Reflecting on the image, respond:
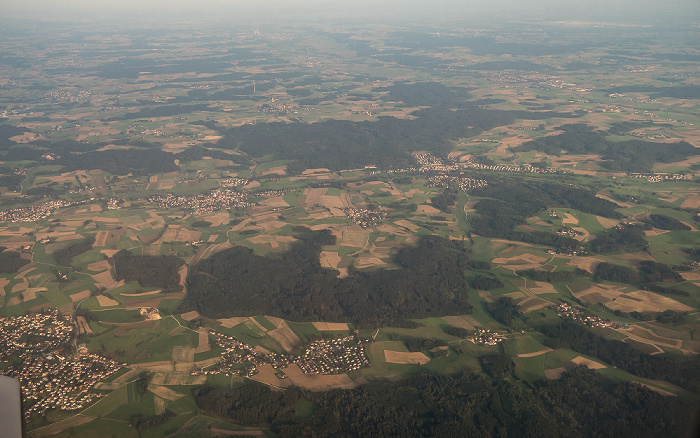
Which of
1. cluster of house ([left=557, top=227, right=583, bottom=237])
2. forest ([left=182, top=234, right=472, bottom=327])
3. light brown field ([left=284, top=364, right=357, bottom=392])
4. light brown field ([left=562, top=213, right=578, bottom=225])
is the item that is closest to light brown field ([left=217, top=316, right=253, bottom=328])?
forest ([left=182, top=234, right=472, bottom=327])

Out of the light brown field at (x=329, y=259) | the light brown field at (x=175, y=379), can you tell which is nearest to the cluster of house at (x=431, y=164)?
the light brown field at (x=329, y=259)

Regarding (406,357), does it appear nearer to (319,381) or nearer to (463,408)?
(319,381)

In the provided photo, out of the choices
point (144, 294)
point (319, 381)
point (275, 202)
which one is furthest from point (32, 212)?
point (319, 381)

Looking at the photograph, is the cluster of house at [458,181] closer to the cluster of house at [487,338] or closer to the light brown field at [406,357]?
the cluster of house at [487,338]

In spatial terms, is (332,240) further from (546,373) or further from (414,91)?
(414,91)

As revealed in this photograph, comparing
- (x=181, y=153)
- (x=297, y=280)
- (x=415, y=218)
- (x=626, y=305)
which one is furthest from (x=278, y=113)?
(x=626, y=305)

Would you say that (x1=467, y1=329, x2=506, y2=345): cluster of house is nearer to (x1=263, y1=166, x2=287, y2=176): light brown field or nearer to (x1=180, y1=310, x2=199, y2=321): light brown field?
(x1=180, y1=310, x2=199, y2=321): light brown field
